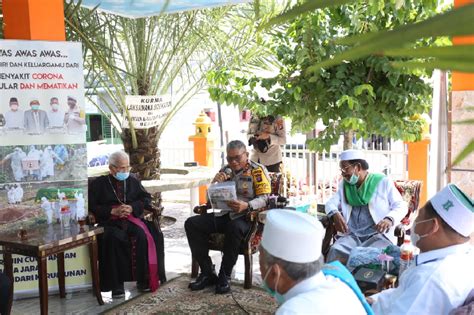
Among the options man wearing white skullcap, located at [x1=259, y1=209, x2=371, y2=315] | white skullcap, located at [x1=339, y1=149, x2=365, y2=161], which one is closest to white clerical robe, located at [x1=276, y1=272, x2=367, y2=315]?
man wearing white skullcap, located at [x1=259, y1=209, x2=371, y2=315]

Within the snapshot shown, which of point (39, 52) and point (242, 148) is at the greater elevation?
point (39, 52)

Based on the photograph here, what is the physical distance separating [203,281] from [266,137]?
2322 mm

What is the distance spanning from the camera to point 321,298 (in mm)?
1595

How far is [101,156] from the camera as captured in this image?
12188 mm

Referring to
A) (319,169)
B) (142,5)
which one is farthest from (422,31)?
(319,169)

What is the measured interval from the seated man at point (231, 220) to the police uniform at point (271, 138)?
1.68 m

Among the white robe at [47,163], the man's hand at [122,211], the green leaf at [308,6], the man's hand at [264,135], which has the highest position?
the green leaf at [308,6]

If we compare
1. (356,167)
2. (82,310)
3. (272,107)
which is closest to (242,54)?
(272,107)

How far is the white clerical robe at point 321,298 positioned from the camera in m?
1.55

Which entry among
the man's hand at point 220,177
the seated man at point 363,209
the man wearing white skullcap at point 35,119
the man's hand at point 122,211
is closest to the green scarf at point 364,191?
the seated man at point 363,209

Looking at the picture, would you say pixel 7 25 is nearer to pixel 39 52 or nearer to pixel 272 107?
pixel 39 52

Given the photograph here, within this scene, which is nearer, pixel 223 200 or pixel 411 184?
pixel 223 200

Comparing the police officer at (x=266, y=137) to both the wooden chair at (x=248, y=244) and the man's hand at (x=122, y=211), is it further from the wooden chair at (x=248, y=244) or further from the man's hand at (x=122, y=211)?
the man's hand at (x=122, y=211)

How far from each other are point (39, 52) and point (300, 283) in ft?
10.8
